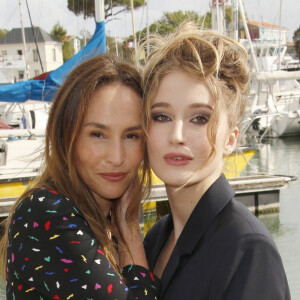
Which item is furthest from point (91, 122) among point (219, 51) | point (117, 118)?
point (219, 51)

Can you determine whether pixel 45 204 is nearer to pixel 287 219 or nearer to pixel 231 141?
pixel 231 141

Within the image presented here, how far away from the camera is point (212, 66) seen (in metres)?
1.85

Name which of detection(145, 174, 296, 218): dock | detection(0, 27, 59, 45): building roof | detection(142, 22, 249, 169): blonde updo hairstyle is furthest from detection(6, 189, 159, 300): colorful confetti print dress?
detection(0, 27, 59, 45): building roof

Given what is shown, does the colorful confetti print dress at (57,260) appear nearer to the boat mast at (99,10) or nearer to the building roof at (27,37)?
the boat mast at (99,10)

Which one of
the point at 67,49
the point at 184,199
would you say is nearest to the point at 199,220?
the point at 184,199

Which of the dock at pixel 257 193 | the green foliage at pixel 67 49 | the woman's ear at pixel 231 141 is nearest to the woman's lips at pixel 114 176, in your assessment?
the woman's ear at pixel 231 141

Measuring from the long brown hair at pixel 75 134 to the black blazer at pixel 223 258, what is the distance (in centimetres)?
35

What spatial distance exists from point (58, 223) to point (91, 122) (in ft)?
1.49

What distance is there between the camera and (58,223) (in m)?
1.91

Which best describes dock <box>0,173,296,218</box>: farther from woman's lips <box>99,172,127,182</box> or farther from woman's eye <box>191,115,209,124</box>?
woman's eye <box>191,115,209,124</box>

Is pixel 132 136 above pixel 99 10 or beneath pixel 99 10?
beneath

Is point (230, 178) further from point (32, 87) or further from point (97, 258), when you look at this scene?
point (97, 258)

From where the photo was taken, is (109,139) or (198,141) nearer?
(198,141)

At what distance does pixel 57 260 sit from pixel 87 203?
357 mm
